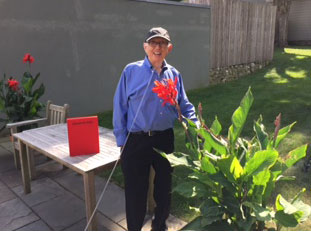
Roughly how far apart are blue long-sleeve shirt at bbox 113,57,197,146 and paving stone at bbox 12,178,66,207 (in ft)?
5.49

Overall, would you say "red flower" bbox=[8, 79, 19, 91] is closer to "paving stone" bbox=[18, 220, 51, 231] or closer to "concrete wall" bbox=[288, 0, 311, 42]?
"paving stone" bbox=[18, 220, 51, 231]

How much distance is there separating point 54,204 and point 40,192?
1.30ft

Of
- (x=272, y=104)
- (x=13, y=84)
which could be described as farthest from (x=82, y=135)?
(x=272, y=104)

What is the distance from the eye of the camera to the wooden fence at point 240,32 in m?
8.68

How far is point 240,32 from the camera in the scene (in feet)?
30.1

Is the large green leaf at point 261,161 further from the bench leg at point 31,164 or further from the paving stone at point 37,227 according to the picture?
the bench leg at point 31,164

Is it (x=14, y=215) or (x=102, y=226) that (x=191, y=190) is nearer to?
(x=102, y=226)

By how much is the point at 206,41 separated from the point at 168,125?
685cm

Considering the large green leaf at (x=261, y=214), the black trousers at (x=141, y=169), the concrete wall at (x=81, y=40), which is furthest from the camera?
the concrete wall at (x=81, y=40)

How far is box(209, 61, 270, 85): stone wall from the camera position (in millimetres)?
9097

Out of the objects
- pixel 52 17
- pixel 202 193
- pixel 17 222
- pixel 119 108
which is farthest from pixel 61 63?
pixel 202 193

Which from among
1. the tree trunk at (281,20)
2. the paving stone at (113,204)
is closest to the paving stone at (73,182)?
the paving stone at (113,204)

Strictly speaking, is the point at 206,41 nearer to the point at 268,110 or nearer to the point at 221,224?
the point at 268,110

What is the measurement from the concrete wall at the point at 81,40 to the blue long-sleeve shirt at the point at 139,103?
4027 mm
